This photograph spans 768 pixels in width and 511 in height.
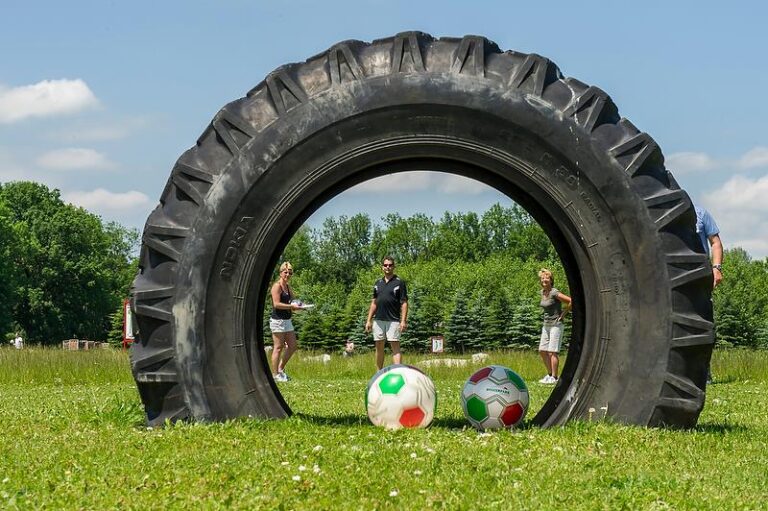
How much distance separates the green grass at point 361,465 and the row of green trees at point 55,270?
236 feet

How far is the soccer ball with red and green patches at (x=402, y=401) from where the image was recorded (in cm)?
677

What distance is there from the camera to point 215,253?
257 inches

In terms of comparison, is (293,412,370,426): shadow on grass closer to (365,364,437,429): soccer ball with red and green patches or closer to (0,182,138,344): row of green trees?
(365,364,437,429): soccer ball with red and green patches

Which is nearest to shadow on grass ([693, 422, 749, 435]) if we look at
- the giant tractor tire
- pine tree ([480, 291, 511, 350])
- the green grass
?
the green grass

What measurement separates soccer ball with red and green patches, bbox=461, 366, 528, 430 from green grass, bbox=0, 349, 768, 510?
0.99 feet

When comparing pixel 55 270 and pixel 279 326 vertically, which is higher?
pixel 55 270

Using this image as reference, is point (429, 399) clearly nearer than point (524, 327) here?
Yes

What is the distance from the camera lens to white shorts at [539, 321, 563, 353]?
1652cm

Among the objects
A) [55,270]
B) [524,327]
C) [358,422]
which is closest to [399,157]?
[358,422]

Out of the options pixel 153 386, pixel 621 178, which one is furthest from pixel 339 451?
pixel 621 178

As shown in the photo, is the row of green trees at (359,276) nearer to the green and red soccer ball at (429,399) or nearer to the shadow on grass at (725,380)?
the shadow on grass at (725,380)

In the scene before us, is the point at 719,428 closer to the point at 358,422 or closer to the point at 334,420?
the point at 358,422

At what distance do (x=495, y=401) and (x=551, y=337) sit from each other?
32.4ft

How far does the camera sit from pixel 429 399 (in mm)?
6863
